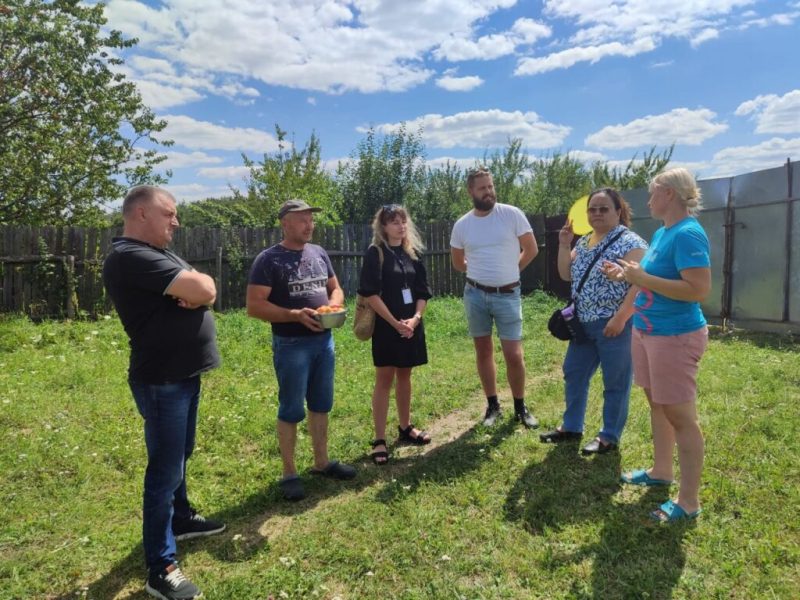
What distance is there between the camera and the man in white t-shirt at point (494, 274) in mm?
4426

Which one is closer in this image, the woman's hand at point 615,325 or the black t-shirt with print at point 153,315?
the black t-shirt with print at point 153,315

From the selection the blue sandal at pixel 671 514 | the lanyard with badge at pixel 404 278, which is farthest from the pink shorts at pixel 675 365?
the lanyard with badge at pixel 404 278

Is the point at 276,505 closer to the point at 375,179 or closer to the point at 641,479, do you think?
the point at 641,479

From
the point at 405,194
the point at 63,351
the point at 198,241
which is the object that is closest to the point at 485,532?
the point at 63,351

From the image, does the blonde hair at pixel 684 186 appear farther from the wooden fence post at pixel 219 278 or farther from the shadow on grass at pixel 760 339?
the wooden fence post at pixel 219 278

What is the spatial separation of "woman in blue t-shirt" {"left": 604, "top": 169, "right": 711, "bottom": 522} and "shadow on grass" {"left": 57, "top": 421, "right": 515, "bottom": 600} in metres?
Result: 1.40

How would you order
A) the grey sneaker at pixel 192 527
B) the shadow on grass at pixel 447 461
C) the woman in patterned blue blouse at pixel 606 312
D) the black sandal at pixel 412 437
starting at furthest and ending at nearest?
the black sandal at pixel 412 437 → the woman in patterned blue blouse at pixel 606 312 → the shadow on grass at pixel 447 461 → the grey sneaker at pixel 192 527

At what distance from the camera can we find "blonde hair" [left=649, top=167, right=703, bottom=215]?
280 cm

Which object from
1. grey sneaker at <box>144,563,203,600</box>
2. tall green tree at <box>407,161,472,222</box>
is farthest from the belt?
tall green tree at <box>407,161,472,222</box>

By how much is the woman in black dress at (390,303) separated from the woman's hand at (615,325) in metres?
1.37

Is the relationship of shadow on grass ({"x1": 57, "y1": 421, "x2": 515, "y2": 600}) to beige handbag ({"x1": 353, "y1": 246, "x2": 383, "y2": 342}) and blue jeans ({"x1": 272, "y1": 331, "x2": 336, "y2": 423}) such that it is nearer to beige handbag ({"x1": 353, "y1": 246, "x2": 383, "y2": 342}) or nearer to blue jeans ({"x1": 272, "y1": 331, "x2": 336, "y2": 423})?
blue jeans ({"x1": 272, "y1": 331, "x2": 336, "y2": 423})

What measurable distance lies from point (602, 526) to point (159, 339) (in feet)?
8.35

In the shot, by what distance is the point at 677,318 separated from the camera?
2.81 m

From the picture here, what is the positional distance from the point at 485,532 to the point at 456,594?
0.55 metres
